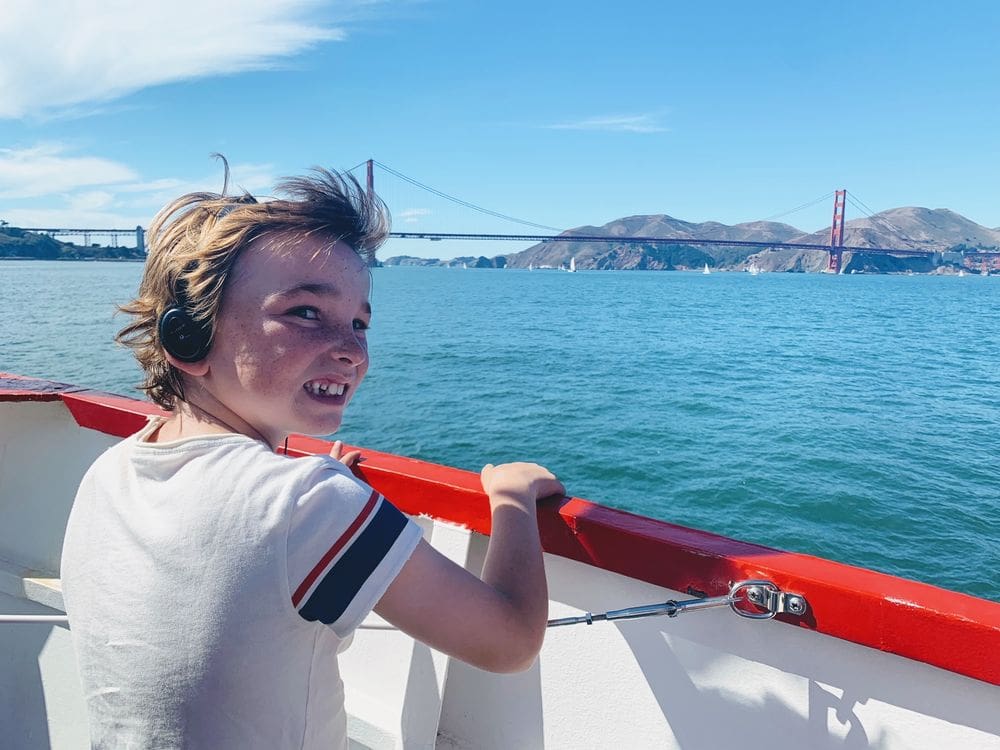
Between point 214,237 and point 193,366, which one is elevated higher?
point 214,237

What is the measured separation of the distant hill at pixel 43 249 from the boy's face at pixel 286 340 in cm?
6816

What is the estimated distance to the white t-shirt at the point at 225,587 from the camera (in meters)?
0.57

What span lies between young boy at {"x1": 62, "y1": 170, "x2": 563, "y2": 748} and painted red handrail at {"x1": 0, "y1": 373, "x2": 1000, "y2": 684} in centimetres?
30

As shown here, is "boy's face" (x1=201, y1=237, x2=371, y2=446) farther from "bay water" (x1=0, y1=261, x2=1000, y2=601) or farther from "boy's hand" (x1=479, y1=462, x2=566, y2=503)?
"bay water" (x1=0, y1=261, x2=1000, y2=601)

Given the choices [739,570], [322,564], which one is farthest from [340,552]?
[739,570]

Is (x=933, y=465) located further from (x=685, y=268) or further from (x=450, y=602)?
(x=685, y=268)

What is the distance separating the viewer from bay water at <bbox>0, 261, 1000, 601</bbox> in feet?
24.4

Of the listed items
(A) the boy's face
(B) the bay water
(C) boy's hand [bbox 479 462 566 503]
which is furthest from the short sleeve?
(B) the bay water

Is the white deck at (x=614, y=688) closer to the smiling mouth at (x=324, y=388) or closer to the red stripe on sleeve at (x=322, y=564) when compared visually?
the smiling mouth at (x=324, y=388)

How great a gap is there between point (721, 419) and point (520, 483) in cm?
1227

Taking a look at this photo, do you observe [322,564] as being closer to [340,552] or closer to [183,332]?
[340,552]

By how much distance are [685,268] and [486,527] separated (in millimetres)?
134295

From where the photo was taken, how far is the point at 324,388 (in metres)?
0.75

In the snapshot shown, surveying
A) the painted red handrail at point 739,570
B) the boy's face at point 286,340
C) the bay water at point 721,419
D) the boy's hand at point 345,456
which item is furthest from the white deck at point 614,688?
the bay water at point 721,419
